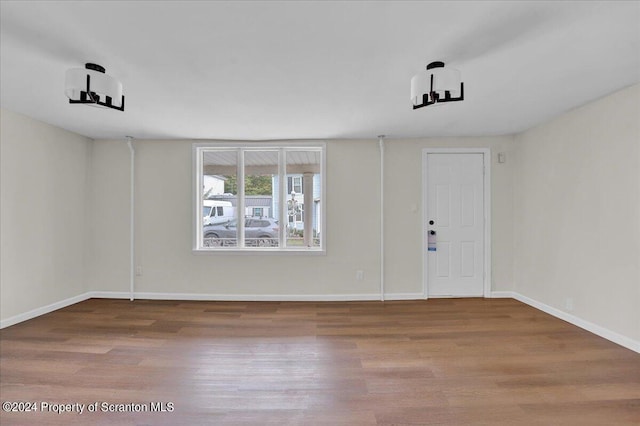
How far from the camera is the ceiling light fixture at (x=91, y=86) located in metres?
2.08

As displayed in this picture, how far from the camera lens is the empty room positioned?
1902 millimetres

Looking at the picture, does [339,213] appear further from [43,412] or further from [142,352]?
[43,412]

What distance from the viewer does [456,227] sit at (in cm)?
443

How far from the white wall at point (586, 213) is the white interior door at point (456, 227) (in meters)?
0.56

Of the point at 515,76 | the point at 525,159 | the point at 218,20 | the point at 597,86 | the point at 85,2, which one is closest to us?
the point at 85,2

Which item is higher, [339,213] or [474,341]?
[339,213]

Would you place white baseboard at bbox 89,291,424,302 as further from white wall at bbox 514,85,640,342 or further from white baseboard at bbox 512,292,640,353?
white wall at bbox 514,85,640,342

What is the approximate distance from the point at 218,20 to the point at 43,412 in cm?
264

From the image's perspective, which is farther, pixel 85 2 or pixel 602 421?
pixel 602 421

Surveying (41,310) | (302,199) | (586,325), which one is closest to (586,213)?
(586,325)

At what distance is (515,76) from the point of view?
2.48 m

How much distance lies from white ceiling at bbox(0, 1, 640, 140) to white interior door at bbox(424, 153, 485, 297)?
1.01m

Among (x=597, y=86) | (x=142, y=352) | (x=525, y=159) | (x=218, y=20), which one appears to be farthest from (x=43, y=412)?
(x=525, y=159)

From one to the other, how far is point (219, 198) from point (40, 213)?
2.10 metres
